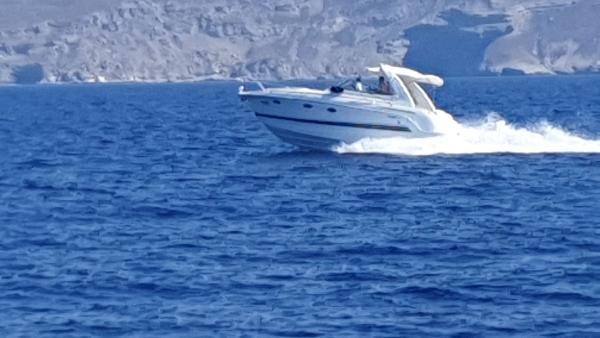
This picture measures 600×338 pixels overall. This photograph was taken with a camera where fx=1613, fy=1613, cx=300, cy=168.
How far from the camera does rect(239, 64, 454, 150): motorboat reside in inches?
1604

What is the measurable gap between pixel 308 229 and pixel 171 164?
52.0 ft

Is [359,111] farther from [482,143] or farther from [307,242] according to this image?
[307,242]

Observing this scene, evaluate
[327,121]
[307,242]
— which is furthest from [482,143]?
[307,242]

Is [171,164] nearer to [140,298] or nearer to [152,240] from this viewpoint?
[152,240]

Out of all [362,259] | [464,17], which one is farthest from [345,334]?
[464,17]

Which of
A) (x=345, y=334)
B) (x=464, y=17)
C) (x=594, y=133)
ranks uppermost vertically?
(x=464, y=17)

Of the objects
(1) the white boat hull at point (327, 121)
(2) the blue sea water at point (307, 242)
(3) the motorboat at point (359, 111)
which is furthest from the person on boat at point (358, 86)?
(2) the blue sea water at point (307, 242)

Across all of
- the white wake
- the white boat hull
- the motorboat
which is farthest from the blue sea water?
the motorboat

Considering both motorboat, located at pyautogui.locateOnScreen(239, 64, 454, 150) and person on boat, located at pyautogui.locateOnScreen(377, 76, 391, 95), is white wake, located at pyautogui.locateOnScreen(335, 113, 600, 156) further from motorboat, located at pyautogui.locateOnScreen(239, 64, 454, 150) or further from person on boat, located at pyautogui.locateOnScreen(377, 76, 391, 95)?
person on boat, located at pyautogui.locateOnScreen(377, 76, 391, 95)

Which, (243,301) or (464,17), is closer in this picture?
(243,301)

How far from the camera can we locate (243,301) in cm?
2172

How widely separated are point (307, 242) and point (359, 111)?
46.5 feet

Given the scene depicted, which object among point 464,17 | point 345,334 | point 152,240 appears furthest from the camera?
point 464,17

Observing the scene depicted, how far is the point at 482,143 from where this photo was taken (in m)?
42.8
